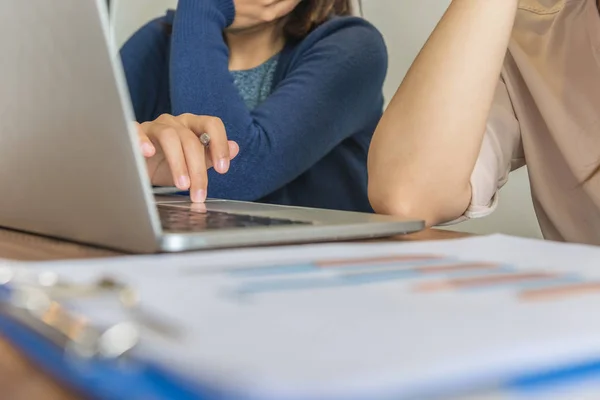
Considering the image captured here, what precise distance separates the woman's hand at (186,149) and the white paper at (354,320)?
11.1 inches

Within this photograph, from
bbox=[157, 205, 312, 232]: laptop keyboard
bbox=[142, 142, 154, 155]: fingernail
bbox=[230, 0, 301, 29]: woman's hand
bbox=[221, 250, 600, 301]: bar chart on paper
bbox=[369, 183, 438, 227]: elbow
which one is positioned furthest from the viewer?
bbox=[230, 0, 301, 29]: woman's hand

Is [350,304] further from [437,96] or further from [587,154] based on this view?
[587,154]

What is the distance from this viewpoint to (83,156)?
393mm

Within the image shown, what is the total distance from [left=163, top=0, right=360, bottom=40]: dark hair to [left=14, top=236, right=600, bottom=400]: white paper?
919 mm

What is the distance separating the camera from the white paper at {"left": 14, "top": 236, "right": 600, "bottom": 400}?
0.15 m

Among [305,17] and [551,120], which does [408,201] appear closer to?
[551,120]

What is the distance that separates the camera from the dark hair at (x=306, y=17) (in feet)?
3.94

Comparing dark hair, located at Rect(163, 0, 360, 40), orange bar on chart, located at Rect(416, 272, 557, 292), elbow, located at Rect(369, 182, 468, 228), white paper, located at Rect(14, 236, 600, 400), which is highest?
white paper, located at Rect(14, 236, 600, 400)

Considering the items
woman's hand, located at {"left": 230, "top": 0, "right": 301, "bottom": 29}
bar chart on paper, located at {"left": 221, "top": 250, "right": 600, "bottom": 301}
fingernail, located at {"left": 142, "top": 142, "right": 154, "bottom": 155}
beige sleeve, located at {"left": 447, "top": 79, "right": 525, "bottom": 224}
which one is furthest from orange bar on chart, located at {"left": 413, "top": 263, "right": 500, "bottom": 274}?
woman's hand, located at {"left": 230, "top": 0, "right": 301, "bottom": 29}

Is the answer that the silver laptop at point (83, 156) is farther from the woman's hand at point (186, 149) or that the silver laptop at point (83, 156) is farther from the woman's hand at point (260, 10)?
the woman's hand at point (260, 10)

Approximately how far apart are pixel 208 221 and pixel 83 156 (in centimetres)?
11

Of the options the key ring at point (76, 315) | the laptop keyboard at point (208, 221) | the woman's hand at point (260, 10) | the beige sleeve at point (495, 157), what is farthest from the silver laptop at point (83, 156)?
the woman's hand at point (260, 10)

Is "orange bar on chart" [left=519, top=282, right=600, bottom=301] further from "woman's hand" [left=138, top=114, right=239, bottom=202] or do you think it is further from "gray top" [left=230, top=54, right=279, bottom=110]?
"gray top" [left=230, top=54, right=279, bottom=110]

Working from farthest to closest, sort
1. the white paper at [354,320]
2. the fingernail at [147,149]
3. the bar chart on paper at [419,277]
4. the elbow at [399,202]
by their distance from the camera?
the elbow at [399,202]
the fingernail at [147,149]
the bar chart on paper at [419,277]
the white paper at [354,320]
